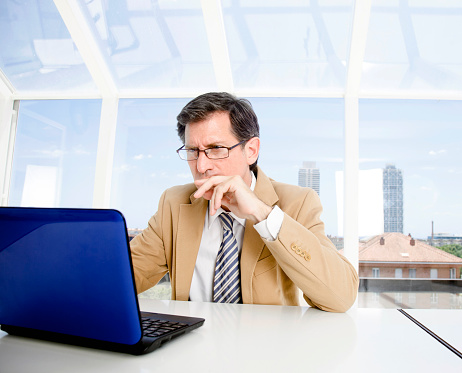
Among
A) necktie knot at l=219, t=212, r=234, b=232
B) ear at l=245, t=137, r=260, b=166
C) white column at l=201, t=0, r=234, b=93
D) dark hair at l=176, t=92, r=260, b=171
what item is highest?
white column at l=201, t=0, r=234, b=93

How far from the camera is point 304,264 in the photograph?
120 centimetres

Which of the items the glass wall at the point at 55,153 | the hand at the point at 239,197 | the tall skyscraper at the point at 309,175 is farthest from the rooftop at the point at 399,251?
the glass wall at the point at 55,153

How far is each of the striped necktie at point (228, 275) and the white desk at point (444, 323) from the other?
1.97ft

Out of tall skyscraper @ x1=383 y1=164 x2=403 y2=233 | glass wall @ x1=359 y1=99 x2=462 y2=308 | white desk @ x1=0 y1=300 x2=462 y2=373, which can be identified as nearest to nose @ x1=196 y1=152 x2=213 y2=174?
white desk @ x1=0 y1=300 x2=462 y2=373

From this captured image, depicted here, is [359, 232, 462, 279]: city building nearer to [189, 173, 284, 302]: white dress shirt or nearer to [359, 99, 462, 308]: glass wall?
[359, 99, 462, 308]: glass wall

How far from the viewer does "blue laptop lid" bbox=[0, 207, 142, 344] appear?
66 cm

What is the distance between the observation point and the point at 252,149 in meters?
1.70

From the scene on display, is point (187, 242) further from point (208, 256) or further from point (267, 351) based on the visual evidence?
point (267, 351)

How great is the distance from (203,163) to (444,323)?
96 cm

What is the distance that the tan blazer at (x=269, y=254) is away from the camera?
3.96 feet

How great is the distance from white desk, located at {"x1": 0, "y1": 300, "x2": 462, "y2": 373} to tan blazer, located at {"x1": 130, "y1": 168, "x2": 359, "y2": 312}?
0.17 metres

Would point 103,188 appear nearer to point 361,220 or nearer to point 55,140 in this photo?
point 55,140

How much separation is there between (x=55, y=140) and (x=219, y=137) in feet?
11.0

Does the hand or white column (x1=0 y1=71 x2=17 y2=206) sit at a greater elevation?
white column (x1=0 y1=71 x2=17 y2=206)
